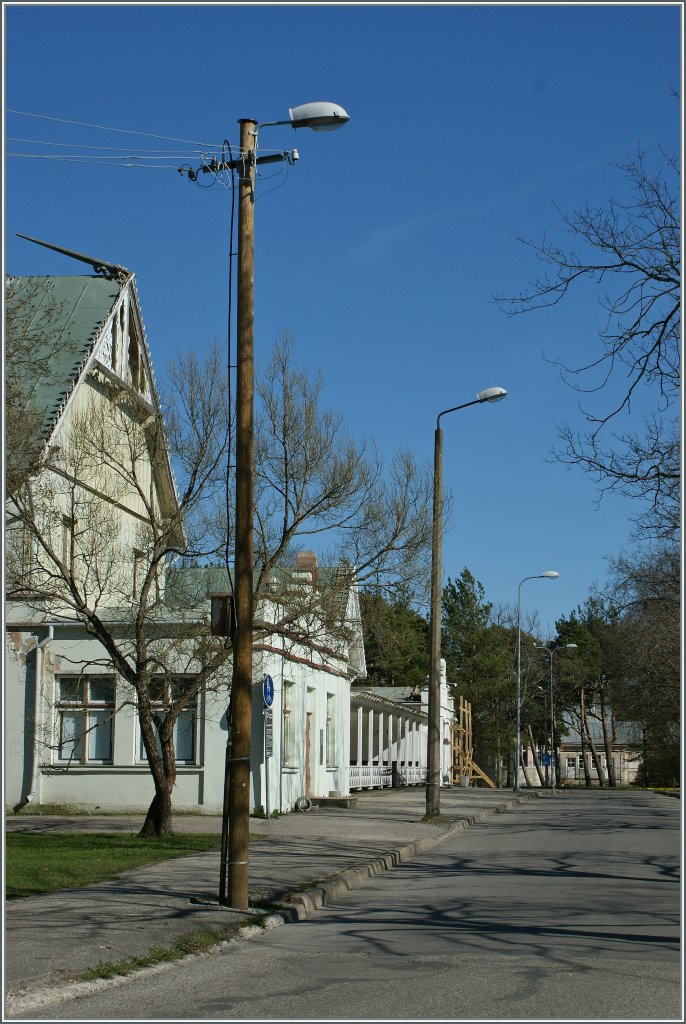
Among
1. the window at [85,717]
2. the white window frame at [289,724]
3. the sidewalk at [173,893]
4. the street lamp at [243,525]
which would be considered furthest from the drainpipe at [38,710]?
the street lamp at [243,525]

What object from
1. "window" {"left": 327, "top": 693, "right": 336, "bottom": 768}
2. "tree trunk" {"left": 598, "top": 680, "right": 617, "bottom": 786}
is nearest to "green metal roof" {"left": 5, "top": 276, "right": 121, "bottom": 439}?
"window" {"left": 327, "top": 693, "right": 336, "bottom": 768}

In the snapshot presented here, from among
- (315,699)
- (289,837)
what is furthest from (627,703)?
(289,837)

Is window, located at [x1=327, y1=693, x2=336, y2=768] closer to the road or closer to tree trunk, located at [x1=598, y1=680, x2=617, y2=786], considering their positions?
the road

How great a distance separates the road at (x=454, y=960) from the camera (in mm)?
7352

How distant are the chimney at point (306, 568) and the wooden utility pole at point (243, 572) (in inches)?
333

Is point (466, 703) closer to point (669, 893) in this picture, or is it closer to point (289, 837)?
point (289, 837)

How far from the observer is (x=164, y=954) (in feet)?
30.0

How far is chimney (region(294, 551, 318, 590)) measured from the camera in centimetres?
2097

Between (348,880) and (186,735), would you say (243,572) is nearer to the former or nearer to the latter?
(348,880)

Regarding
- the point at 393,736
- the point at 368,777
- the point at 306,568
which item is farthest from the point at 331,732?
the point at 393,736

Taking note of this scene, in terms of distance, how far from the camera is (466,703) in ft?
222

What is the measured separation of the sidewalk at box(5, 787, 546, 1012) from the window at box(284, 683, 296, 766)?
13.6 ft

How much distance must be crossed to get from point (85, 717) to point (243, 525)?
15.1m

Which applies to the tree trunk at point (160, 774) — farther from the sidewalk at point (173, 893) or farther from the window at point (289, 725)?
the window at point (289, 725)
